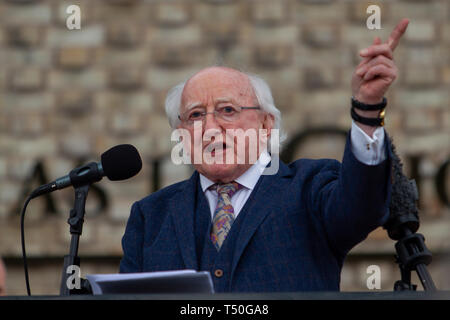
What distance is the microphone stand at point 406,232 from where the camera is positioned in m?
2.35

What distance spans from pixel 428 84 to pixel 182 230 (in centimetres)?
370

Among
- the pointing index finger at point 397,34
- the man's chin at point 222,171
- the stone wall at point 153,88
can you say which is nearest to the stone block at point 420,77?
the stone wall at point 153,88

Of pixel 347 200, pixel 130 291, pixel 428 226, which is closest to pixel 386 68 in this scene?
pixel 347 200

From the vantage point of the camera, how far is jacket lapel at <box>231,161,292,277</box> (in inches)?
110

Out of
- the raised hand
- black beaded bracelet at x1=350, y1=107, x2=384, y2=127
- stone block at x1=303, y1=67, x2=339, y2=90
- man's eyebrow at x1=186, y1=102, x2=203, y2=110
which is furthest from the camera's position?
stone block at x1=303, y1=67, x2=339, y2=90

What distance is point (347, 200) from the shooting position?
102 inches

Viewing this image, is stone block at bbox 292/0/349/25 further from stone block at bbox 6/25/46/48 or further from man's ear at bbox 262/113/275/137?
man's ear at bbox 262/113/275/137

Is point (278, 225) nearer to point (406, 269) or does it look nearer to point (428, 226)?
point (406, 269)

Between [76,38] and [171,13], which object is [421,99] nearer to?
[171,13]

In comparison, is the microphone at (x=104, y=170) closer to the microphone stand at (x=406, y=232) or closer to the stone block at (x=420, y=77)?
the microphone stand at (x=406, y=232)

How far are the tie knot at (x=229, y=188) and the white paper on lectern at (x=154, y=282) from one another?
113 cm

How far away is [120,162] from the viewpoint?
263cm

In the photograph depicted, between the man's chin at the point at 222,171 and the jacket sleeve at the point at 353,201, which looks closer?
the jacket sleeve at the point at 353,201

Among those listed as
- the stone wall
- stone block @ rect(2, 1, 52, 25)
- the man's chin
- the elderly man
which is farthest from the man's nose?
stone block @ rect(2, 1, 52, 25)
